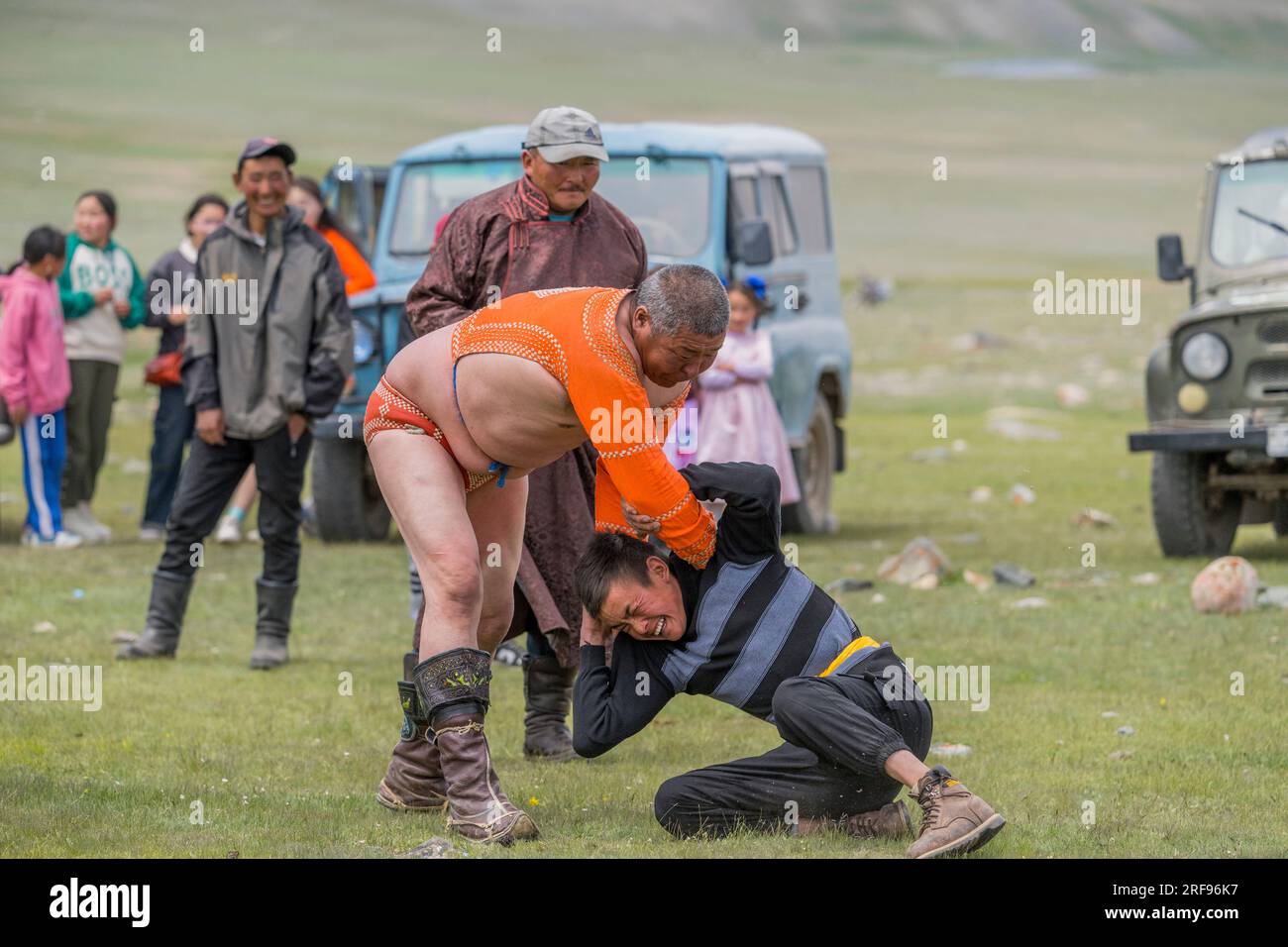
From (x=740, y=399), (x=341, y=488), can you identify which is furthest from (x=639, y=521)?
(x=341, y=488)

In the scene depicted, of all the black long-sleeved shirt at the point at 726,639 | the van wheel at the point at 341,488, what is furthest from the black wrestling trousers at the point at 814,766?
the van wheel at the point at 341,488

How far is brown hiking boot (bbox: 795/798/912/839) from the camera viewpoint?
5719mm

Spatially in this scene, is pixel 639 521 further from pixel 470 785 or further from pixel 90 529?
pixel 90 529

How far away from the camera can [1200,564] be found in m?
11.7

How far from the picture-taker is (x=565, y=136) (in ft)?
22.7

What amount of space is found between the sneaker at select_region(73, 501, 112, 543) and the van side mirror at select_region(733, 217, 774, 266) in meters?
4.68

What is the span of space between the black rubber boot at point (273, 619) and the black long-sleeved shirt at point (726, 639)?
3450 millimetres

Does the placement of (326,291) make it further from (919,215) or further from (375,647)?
(919,215)

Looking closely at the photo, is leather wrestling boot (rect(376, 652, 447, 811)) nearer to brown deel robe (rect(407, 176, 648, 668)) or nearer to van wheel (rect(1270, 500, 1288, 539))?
brown deel robe (rect(407, 176, 648, 668))

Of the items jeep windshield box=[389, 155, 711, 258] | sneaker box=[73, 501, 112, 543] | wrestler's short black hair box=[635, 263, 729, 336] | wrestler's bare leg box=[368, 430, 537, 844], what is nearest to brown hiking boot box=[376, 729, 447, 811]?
wrestler's bare leg box=[368, 430, 537, 844]

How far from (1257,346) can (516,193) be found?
6000mm

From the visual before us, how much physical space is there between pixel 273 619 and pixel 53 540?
4.57m
